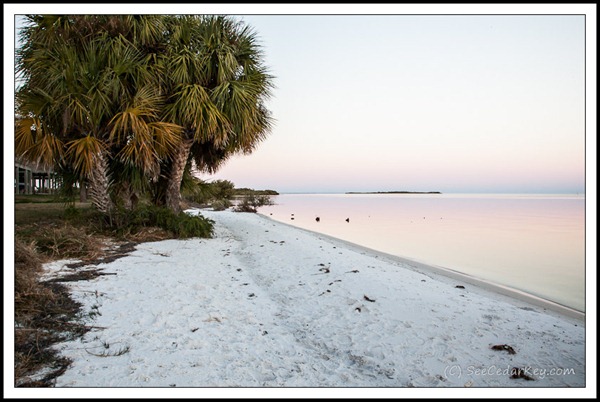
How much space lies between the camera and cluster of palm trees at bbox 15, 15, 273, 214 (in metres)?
8.27

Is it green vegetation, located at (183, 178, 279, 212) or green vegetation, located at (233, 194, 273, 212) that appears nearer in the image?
green vegetation, located at (183, 178, 279, 212)

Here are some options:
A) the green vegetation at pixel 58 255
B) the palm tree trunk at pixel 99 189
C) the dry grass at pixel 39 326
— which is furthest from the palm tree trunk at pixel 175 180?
the dry grass at pixel 39 326

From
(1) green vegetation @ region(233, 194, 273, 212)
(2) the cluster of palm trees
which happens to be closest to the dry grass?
(2) the cluster of palm trees

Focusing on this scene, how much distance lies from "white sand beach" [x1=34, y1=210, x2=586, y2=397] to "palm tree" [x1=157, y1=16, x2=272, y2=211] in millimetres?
5213

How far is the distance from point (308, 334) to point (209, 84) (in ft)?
31.0

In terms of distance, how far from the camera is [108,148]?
9.62 m

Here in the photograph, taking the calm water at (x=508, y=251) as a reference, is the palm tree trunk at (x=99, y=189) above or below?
above

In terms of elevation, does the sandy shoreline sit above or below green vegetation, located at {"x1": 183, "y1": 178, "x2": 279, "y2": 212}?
below

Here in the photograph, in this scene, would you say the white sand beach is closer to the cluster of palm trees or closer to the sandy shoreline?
the sandy shoreline

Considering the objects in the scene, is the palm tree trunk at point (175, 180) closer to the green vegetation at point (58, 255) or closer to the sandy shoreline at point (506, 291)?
the green vegetation at point (58, 255)

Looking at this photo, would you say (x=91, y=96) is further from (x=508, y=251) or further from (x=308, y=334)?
(x=508, y=251)

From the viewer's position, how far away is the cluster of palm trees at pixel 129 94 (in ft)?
27.1

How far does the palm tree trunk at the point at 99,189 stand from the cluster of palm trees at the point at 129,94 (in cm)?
3

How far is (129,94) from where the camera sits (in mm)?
9344
